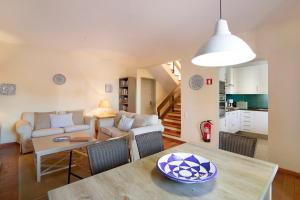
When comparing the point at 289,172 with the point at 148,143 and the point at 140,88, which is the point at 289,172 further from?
the point at 140,88

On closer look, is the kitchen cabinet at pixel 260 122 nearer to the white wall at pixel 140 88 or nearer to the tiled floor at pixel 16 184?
the tiled floor at pixel 16 184

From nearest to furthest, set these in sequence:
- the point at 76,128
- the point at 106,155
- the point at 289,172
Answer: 1. the point at 106,155
2. the point at 289,172
3. the point at 76,128

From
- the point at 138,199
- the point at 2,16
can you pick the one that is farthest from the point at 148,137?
the point at 2,16

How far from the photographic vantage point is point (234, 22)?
2.82m

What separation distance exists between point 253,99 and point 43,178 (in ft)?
18.6

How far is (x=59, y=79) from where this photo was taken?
4918 mm

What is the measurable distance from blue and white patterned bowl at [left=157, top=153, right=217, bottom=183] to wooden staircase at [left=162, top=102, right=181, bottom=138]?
3310 millimetres

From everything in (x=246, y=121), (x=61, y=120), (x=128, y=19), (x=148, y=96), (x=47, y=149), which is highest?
(x=128, y=19)

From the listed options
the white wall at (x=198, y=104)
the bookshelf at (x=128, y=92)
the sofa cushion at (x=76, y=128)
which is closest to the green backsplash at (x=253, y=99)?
the white wall at (x=198, y=104)

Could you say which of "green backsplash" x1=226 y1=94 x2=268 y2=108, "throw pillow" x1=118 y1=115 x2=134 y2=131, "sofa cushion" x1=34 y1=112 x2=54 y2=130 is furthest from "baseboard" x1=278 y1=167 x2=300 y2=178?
"sofa cushion" x1=34 y1=112 x2=54 y2=130

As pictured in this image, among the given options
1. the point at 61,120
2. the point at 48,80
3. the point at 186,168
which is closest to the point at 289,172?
the point at 186,168

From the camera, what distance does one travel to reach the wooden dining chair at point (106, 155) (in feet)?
4.89

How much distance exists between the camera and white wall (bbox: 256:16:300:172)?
265 centimetres

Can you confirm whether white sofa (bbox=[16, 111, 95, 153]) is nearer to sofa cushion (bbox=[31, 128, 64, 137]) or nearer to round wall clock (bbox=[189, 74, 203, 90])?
sofa cushion (bbox=[31, 128, 64, 137])
